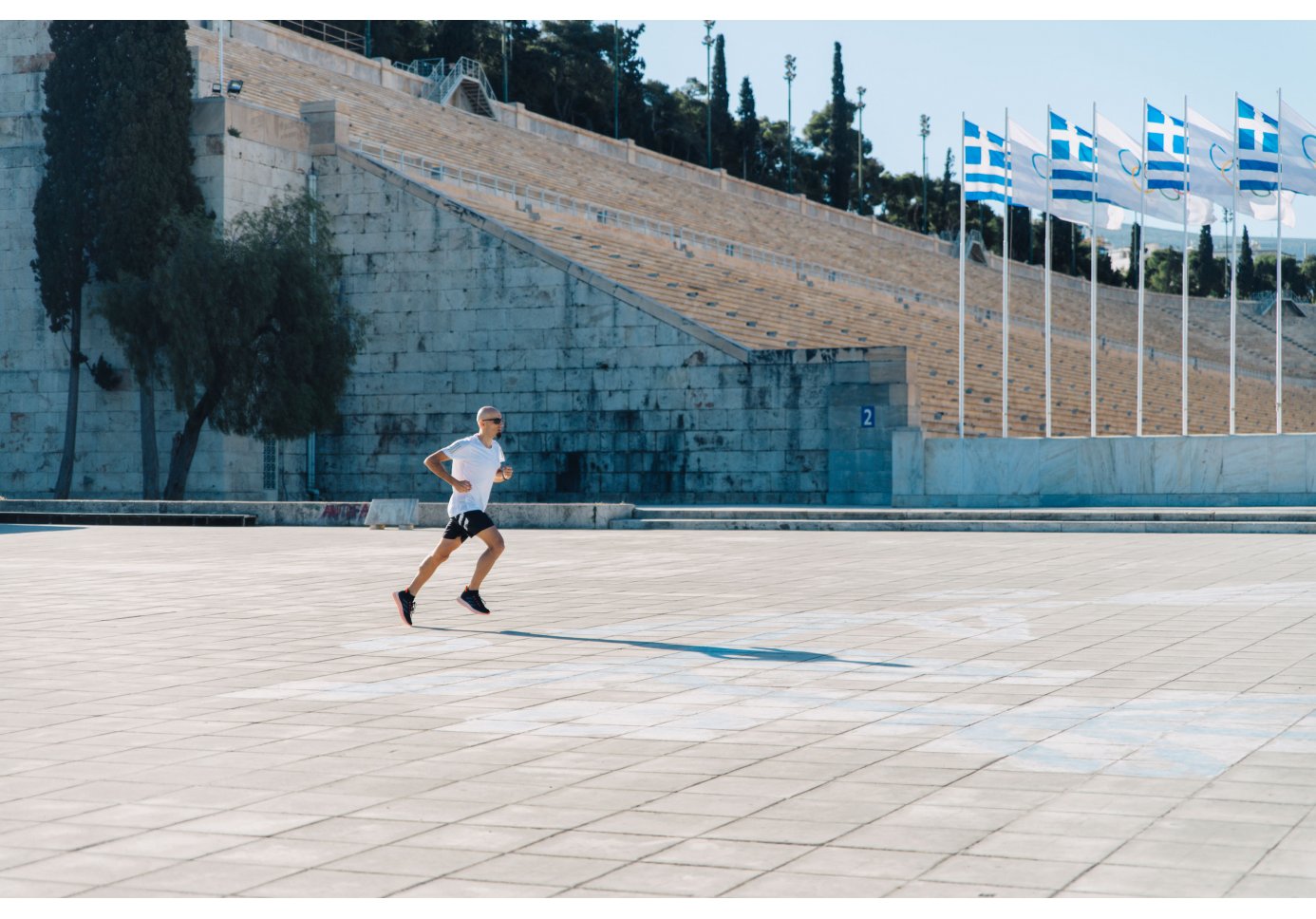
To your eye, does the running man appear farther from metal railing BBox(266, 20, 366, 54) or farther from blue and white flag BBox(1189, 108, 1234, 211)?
metal railing BBox(266, 20, 366, 54)

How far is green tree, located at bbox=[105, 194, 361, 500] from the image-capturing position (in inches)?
1300

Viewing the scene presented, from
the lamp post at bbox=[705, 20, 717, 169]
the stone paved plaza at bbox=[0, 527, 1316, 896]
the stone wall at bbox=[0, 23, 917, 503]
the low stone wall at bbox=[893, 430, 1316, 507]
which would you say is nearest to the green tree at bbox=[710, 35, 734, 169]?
the lamp post at bbox=[705, 20, 717, 169]

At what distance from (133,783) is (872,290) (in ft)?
153

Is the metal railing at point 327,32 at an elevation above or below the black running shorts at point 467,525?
above

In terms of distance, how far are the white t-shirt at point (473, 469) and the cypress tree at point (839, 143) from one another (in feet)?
262

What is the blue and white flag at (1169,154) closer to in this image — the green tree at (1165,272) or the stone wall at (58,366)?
the stone wall at (58,366)

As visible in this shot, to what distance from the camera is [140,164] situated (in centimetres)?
3388

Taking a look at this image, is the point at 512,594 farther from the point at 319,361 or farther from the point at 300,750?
the point at 319,361

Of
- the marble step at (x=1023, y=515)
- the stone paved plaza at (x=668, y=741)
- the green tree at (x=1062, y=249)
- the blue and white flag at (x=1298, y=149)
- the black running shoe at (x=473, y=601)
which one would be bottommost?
the stone paved plaza at (x=668, y=741)

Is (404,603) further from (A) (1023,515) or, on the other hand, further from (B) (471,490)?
(A) (1023,515)

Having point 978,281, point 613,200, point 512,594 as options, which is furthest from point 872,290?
point 512,594

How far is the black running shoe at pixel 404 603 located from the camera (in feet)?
37.7

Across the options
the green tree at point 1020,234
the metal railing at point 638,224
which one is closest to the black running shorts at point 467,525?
the metal railing at point 638,224

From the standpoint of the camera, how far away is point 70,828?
534 centimetres
